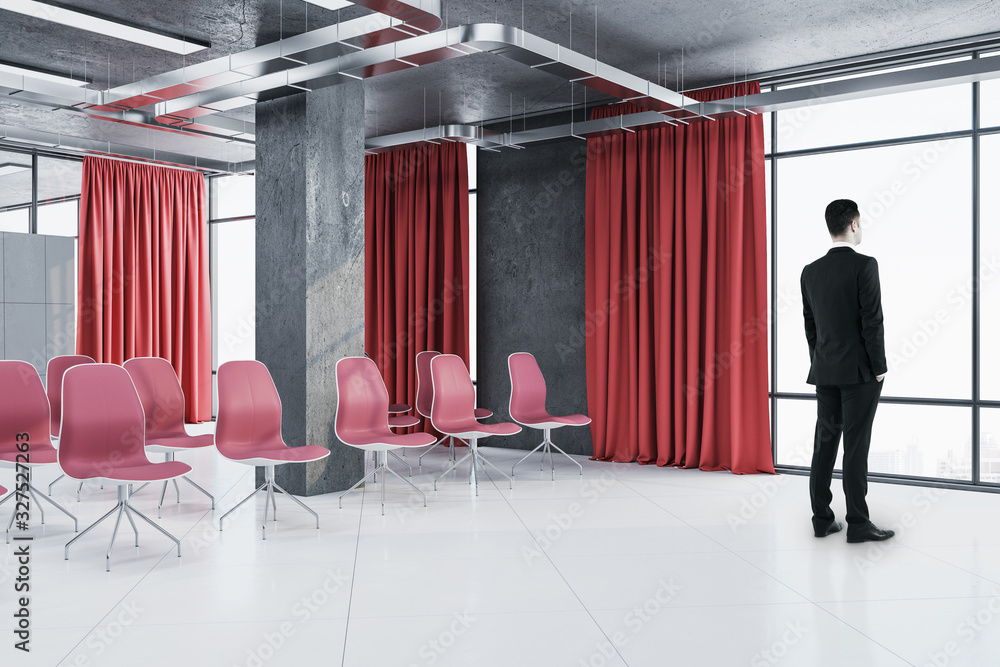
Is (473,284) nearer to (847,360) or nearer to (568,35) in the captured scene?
(568,35)

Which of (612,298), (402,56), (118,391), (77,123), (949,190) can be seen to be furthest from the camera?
(77,123)

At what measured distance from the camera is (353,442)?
5477 mm

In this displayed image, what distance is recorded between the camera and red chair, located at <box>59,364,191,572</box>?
4215 millimetres

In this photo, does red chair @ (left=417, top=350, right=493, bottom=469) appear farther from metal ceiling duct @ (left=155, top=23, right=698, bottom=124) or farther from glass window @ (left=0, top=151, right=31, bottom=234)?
glass window @ (left=0, top=151, right=31, bottom=234)

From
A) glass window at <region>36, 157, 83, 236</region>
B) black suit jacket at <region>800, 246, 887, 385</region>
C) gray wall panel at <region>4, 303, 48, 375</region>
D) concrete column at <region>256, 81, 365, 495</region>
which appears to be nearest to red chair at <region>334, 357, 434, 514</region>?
concrete column at <region>256, 81, 365, 495</region>

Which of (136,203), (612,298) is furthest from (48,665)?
(136,203)

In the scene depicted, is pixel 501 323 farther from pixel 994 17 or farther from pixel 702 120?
pixel 994 17

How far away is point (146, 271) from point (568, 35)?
6463 millimetres

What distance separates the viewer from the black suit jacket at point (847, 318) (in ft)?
14.1

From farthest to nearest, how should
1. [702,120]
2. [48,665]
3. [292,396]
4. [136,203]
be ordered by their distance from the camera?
[136,203], [702,120], [292,396], [48,665]

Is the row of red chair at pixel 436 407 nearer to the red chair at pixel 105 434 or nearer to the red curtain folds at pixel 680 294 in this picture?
the red curtain folds at pixel 680 294

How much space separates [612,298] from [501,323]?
1.49 m

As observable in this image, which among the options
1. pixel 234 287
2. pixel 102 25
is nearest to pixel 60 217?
pixel 234 287

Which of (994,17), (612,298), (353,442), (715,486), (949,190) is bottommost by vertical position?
(715,486)
